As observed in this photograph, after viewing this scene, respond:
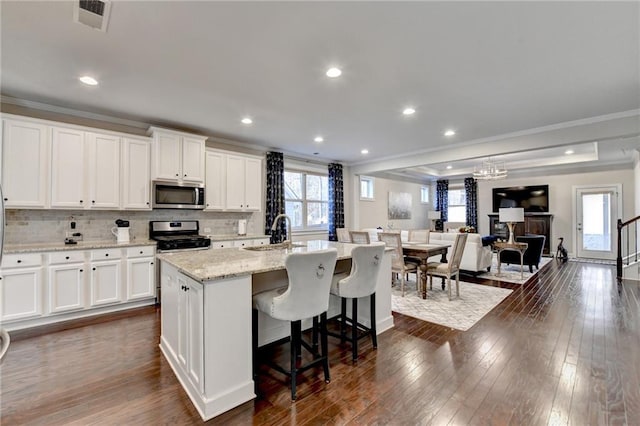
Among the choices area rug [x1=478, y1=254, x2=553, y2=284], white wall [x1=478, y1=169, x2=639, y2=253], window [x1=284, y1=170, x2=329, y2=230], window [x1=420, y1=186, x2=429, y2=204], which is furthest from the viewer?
window [x1=420, y1=186, x2=429, y2=204]

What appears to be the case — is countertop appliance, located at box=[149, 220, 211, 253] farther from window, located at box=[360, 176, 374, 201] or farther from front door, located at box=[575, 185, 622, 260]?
front door, located at box=[575, 185, 622, 260]

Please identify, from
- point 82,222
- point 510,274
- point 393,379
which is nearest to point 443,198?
point 510,274

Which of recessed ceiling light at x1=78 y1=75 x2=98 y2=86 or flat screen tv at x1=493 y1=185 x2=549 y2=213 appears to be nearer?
recessed ceiling light at x1=78 y1=75 x2=98 y2=86

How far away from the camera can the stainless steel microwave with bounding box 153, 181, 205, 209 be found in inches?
177

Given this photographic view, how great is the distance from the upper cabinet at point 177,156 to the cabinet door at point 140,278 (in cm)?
125

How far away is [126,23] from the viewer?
2.29 m

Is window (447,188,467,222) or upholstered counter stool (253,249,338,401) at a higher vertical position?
window (447,188,467,222)

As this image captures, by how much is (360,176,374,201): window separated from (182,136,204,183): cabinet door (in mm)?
4765

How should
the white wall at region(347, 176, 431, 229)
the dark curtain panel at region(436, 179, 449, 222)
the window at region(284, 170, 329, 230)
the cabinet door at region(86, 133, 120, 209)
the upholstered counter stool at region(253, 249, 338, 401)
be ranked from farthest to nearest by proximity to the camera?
the dark curtain panel at region(436, 179, 449, 222)
the white wall at region(347, 176, 431, 229)
the window at region(284, 170, 329, 230)
the cabinet door at region(86, 133, 120, 209)
the upholstered counter stool at region(253, 249, 338, 401)

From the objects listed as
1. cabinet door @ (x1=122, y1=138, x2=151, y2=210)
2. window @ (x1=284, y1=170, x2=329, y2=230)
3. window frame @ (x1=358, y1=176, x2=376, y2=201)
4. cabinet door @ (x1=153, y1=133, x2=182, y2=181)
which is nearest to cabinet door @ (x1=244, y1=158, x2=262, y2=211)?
window @ (x1=284, y1=170, x2=329, y2=230)

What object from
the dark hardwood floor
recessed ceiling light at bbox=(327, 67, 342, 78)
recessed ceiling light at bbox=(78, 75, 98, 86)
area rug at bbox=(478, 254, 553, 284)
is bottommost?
the dark hardwood floor

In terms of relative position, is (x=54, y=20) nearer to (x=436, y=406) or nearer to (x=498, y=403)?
(x=436, y=406)

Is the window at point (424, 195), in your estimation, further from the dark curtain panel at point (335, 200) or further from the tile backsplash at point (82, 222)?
the tile backsplash at point (82, 222)

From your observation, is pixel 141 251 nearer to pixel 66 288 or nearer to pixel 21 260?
pixel 66 288
